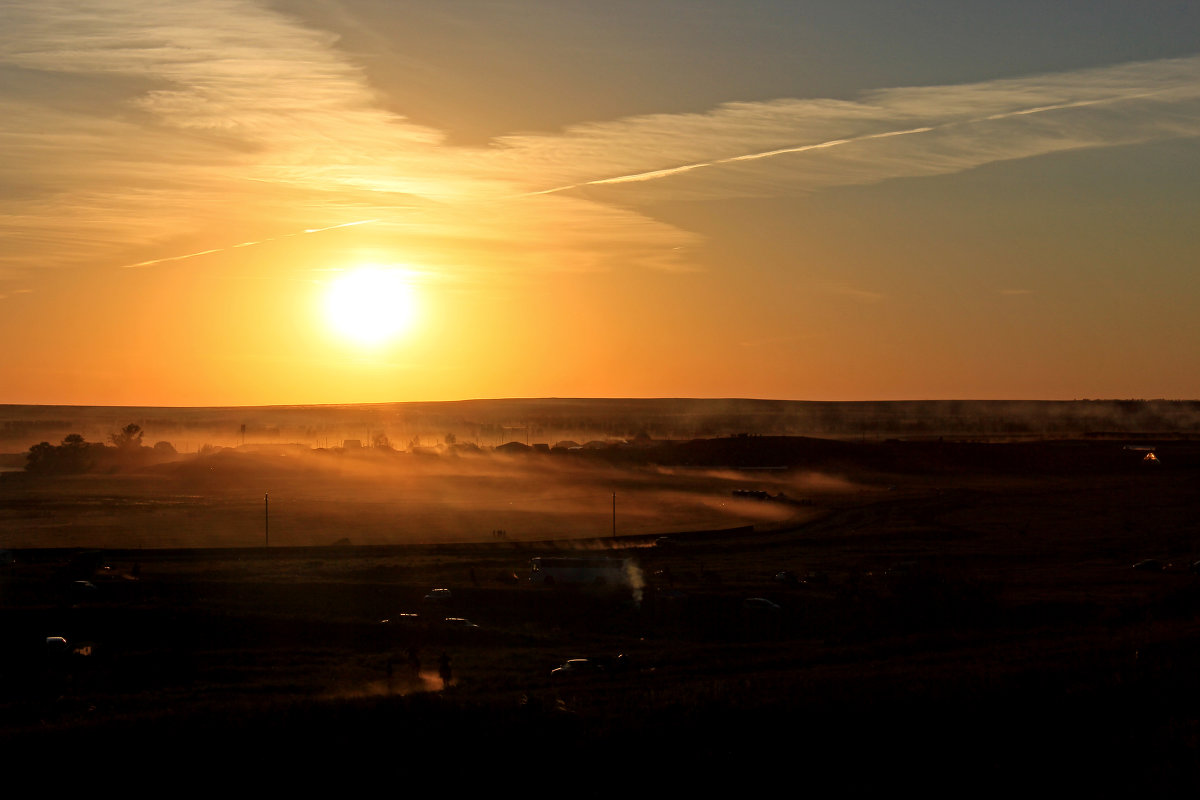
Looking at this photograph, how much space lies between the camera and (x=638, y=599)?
1236 inches

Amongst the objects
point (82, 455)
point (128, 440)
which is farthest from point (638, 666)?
point (128, 440)

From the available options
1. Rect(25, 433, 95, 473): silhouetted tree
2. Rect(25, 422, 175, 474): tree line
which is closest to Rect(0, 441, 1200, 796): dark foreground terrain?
Rect(25, 433, 95, 473): silhouetted tree

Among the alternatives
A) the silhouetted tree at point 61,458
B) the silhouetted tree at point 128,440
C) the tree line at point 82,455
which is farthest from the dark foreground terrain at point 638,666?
the silhouetted tree at point 128,440

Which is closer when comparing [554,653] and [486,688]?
[486,688]

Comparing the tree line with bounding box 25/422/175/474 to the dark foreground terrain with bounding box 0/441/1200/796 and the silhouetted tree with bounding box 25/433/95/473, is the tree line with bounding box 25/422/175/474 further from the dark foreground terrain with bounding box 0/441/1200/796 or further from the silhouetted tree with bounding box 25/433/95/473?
the dark foreground terrain with bounding box 0/441/1200/796

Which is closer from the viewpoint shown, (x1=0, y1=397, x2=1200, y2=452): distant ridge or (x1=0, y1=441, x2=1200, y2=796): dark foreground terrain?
(x1=0, y1=441, x2=1200, y2=796): dark foreground terrain

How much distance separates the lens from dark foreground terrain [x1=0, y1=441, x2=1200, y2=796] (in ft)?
37.5

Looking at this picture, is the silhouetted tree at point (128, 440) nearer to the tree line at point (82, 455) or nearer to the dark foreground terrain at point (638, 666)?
the tree line at point (82, 455)

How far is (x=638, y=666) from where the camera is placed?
21359 mm

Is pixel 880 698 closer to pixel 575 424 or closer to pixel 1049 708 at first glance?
pixel 1049 708

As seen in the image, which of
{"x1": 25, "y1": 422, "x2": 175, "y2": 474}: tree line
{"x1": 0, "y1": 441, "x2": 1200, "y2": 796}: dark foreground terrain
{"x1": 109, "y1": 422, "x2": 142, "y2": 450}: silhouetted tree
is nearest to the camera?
{"x1": 0, "y1": 441, "x2": 1200, "y2": 796}: dark foreground terrain

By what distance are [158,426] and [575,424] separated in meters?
69.9

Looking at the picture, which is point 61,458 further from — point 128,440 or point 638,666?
point 638,666

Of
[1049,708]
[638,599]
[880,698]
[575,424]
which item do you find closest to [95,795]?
[880,698]
